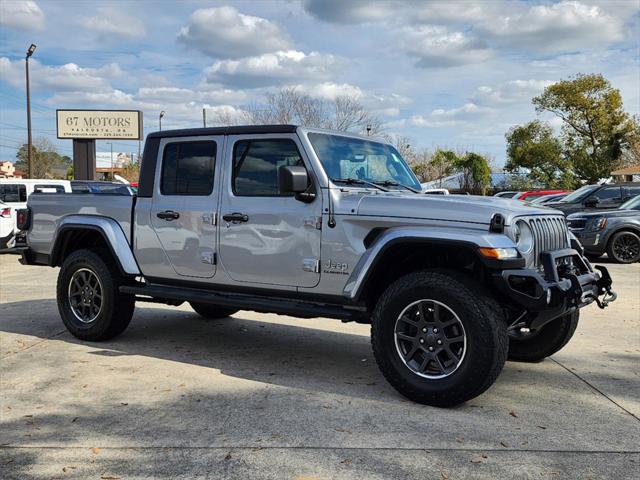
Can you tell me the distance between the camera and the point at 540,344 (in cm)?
556

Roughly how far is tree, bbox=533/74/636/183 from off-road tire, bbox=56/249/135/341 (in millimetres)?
37322

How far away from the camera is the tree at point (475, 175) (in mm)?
41062

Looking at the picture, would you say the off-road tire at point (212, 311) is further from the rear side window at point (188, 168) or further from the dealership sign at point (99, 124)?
the dealership sign at point (99, 124)

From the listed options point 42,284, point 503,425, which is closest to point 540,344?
point 503,425

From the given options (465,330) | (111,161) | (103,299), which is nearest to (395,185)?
(465,330)

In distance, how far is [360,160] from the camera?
18.2 ft

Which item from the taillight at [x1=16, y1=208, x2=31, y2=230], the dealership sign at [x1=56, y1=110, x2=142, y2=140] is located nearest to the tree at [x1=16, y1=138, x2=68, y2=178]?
the dealership sign at [x1=56, y1=110, x2=142, y2=140]

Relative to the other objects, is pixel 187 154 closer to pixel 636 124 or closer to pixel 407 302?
pixel 407 302

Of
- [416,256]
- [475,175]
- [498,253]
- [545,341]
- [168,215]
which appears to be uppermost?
[475,175]

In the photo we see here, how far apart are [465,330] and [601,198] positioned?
1239 cm

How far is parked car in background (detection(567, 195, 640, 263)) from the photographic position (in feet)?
44.1

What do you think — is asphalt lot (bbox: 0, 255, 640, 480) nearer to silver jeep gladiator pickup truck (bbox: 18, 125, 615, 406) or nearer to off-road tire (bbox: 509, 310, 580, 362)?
off-road tire (bbox: 509, 310, 580, 362)

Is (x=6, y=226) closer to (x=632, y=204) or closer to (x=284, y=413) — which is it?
(x=284, y=413)

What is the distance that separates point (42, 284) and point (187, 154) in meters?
5.71
